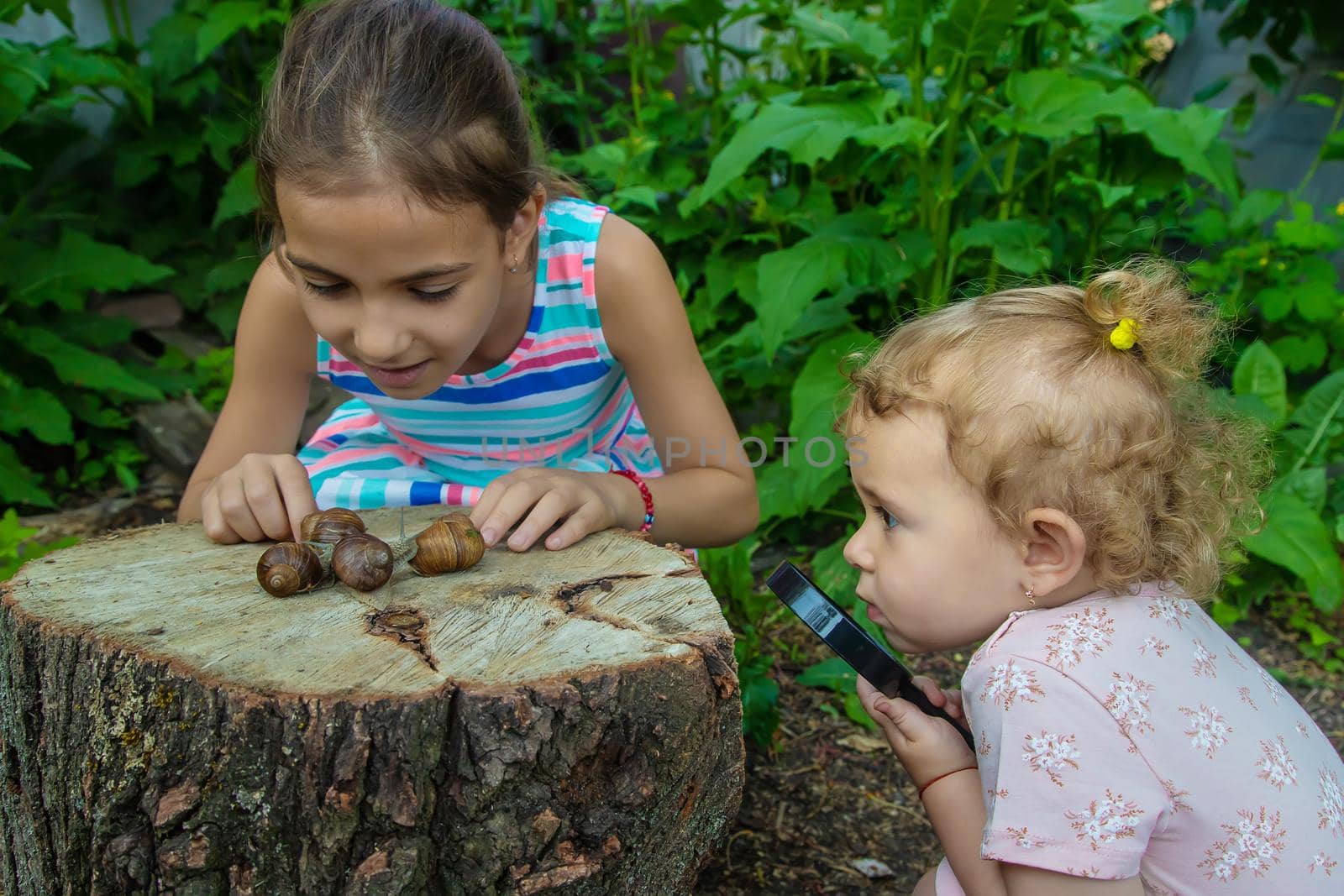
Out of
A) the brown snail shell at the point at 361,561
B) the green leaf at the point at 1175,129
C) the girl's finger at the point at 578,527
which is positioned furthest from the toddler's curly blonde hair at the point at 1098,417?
the green leaf at the point at 1175,129

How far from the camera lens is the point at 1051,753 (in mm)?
1239

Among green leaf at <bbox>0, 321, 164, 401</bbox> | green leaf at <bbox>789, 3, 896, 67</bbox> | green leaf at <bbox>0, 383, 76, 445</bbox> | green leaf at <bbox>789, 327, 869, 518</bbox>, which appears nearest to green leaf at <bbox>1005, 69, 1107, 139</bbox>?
green leaf at <bbox>789, 3, 896, 67</bbox>

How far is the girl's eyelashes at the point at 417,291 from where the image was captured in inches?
63.5

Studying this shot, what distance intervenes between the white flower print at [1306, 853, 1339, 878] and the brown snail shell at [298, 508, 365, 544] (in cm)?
126

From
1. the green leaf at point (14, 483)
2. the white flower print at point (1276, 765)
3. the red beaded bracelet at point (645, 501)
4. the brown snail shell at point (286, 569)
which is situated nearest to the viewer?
the white flower print at point (1276, 765)

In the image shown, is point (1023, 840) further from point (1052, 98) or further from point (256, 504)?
point (1052, 98)

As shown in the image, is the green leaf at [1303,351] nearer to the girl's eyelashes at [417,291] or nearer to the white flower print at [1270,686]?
the white flower print at [1270,686]

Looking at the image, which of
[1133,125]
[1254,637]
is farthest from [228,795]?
[1254,637]

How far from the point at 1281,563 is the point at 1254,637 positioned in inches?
12.1

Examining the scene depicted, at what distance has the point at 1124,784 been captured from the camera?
1.23 m

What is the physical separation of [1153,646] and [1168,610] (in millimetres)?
89

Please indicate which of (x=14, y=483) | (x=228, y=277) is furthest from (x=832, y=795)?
(x=228, y=277)

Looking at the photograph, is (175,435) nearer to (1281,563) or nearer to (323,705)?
(323,705)

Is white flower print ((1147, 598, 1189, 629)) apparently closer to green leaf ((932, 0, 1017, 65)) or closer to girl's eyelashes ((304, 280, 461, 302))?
girl's eyelashes ((304, 280, 461, 302))
